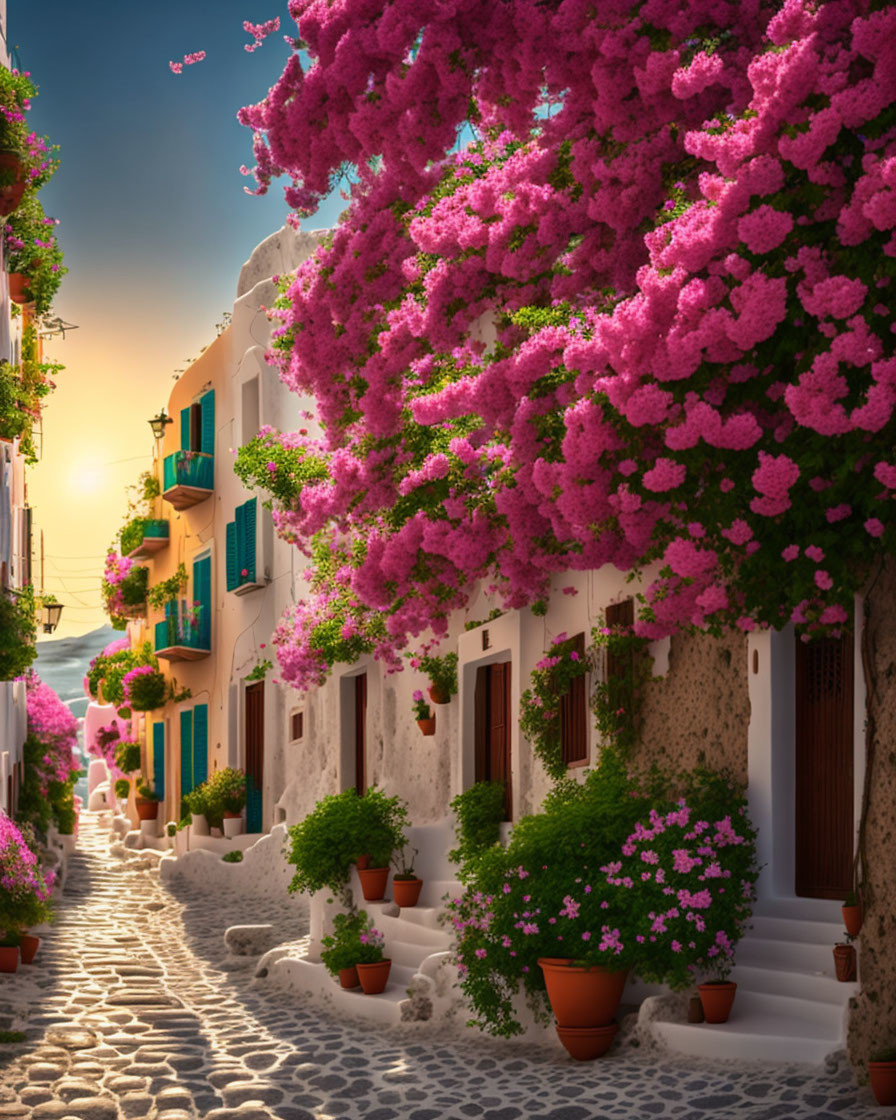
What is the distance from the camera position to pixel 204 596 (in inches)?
1089

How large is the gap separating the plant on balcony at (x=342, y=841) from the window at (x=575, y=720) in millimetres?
2532

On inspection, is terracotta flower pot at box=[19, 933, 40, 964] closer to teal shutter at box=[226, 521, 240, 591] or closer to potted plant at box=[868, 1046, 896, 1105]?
potted plant at box=[868, 1046, 896, 1105]

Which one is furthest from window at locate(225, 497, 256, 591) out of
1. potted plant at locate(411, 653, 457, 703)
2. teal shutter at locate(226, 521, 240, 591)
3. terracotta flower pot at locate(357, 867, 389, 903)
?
terracotta flower pot at locate(357, 867, 389, 903)

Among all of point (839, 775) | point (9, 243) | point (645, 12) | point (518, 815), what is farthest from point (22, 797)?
point (645, 12)

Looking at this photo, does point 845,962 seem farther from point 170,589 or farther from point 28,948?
point 170,589

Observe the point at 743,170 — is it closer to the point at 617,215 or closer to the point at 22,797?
the point at 617,215

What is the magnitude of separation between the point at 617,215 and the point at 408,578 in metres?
3.72

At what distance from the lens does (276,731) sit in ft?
77.9

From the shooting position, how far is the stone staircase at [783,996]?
8695 mm

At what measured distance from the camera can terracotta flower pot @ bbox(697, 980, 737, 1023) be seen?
9219mm

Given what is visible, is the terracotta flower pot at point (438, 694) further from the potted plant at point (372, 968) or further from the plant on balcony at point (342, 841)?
the potted plant at point (372, 968)

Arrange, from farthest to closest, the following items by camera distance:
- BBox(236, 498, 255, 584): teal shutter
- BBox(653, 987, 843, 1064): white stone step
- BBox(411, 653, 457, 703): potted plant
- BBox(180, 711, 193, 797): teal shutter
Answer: BBox(180, 711, 193, 797): teal shutter
BBox(236, 498, 255, 584): teal shutter
BBox(411, 653, 457, 703): potted plant
BBox(653, 987, 843, 1064): white stone step

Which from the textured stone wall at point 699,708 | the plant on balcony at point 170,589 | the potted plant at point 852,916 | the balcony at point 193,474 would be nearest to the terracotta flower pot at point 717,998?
the potted plant at point 852,916

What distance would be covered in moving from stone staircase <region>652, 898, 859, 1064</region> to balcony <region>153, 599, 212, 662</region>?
60.6 feet
